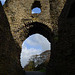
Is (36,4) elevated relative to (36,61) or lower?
elevated

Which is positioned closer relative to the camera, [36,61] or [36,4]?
[36,4]

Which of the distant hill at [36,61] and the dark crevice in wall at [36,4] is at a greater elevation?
the dark crevice in wall at [36,4]

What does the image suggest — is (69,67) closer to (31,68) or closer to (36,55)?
(31,68)

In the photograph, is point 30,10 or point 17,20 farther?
point 30,10

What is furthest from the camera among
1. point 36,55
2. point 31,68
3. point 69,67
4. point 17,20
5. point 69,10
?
point 36,55

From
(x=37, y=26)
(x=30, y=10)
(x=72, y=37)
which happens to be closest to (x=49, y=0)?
(x=30, y=10)

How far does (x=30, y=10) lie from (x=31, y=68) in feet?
30.1

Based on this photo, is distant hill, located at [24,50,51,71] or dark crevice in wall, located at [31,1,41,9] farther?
distant hill, located at [24,50,51,71]

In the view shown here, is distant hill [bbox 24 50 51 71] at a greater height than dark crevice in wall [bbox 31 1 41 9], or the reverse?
dark crevice in wall [bbox 31 1 41 9]

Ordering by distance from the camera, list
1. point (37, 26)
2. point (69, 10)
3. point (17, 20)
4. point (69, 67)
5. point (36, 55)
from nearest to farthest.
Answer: point (69, 67) < point (69, 10) < point (17, 20) < point (37, 26) < point (36, 55)

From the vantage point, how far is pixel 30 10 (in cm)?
792

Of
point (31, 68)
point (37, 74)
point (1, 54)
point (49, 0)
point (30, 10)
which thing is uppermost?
point (49, 0)

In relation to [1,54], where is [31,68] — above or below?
below

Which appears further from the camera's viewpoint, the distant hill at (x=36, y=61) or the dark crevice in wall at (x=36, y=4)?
the distant hill at (x=36, y=61)
